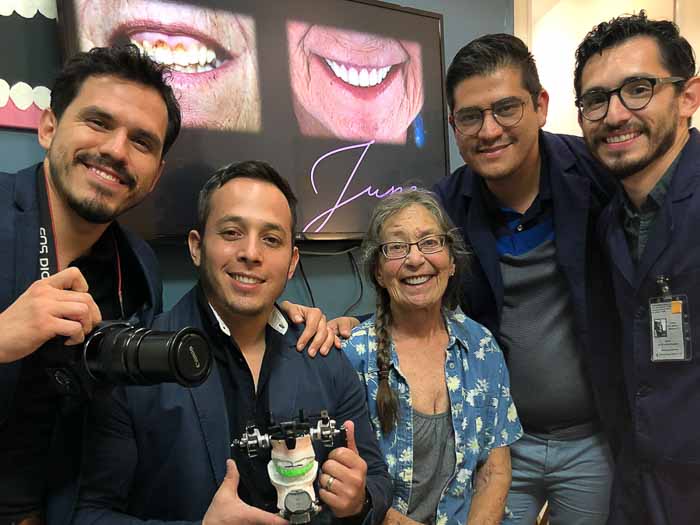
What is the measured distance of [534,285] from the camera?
1.62m

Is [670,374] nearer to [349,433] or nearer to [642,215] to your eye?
[642,215]

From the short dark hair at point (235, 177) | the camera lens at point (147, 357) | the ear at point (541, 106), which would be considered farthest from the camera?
the ear at point (541, 106)

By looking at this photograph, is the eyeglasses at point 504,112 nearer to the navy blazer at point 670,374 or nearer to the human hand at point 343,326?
the navy blazer at point 670,374

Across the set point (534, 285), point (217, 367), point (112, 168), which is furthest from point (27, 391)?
point (534, 285)

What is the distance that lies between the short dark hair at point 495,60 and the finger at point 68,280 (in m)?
1.24

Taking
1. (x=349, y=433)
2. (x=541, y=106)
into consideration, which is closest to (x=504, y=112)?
(x=541, y=106)

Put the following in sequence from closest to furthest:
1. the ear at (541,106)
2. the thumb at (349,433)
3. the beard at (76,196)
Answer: the thumb at (349,433)
the beard at (76,196)
the ear at (541,106)

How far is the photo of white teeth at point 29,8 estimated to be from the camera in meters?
1.51

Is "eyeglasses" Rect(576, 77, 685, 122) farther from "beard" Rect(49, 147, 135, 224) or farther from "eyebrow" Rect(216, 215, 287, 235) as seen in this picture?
"beard" Rect(49, 147, 135, 224)

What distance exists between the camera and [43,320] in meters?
0.84

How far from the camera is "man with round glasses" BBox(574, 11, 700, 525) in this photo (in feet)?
4.28

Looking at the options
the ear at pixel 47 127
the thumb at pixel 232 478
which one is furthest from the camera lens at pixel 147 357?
the ear at pixel 47 127

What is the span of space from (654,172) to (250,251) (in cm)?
112

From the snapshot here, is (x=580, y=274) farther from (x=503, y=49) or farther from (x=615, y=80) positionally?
(x=503, y=49)
